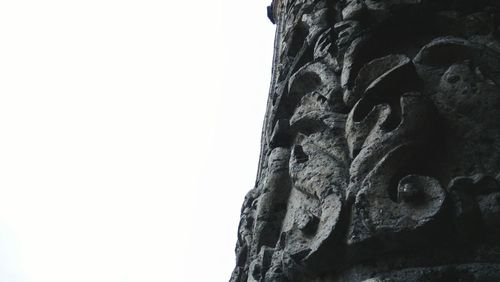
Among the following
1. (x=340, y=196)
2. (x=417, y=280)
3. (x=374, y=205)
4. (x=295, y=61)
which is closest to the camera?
(x=417, y=280)

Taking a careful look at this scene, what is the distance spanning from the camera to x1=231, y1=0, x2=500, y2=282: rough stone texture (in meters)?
1.28

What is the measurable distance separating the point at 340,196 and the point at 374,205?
0.13 m

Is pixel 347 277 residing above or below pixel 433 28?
below

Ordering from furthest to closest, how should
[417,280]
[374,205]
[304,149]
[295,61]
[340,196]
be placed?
[295,61] < [304,149] < [340,196] < [374,205] < [417,280]

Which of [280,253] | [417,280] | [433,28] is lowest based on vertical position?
[417,280]

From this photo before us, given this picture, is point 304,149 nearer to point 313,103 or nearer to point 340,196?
point 313,103

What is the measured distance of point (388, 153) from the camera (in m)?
1.42

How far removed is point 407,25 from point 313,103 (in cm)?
42

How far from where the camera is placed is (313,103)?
1.88 m

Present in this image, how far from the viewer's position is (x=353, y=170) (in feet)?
4.84

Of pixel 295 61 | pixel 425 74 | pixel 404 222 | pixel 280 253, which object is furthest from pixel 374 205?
pixel 295 61

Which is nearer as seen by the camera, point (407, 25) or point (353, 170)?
point (353, 170)

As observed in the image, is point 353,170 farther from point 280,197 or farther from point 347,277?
point 280,197

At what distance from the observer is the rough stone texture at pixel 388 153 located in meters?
1.28
